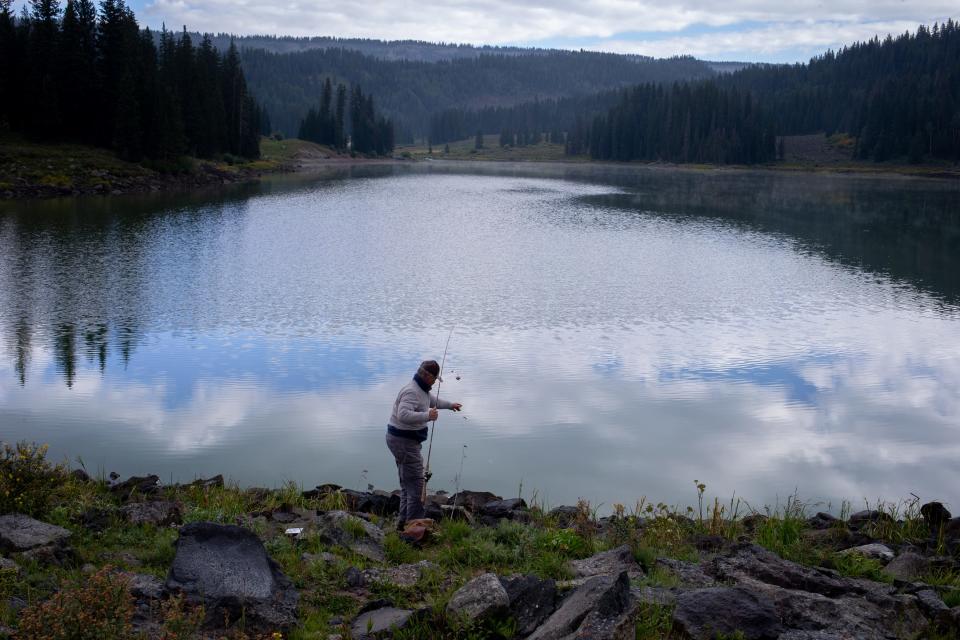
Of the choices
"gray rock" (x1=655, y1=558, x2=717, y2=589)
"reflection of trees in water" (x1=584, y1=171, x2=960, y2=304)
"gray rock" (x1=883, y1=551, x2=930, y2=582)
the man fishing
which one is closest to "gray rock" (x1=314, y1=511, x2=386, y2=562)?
the man fishing

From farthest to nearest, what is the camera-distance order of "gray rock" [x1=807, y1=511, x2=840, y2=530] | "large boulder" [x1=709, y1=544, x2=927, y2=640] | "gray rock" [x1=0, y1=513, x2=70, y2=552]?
"gray rock" [x1=807, y1=511, x2=840, y2=530], "gray rock" [x1=0, y1=513, x2=70, y2=552], "large boulder" [x1=709, y1=544, x2=927, y2=640]

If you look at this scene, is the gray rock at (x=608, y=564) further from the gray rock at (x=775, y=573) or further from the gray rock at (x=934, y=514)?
the gray rock at (x=934, y=514)

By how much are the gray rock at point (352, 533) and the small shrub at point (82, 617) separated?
11.3 ft

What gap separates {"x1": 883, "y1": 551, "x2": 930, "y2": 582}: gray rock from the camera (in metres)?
9.63

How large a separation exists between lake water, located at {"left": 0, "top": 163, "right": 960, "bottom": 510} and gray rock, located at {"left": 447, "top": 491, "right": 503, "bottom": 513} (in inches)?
47.5

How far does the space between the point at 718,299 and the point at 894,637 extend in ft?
81.6

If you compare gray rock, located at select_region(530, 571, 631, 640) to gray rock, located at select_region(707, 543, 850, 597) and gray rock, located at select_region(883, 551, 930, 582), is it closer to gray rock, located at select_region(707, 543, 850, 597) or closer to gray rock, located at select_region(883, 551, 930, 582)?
gray rock, located at select_region(707, 543, 850, 597)

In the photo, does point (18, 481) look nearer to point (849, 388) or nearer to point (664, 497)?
point (664, 497)

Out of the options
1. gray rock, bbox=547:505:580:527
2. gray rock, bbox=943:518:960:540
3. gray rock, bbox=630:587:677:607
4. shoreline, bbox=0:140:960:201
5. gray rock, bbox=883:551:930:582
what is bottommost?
gray rock, bbox=547:505:580:527

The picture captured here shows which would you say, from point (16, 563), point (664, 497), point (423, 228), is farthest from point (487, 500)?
point (423, 228)

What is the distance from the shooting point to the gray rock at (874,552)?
10.4m

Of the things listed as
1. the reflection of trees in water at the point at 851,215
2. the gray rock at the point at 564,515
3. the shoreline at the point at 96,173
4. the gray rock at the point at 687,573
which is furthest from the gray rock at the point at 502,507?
the shoreline at the point at 96,173

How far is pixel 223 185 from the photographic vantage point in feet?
281

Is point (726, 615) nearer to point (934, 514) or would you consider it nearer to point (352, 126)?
point (934, 514)
